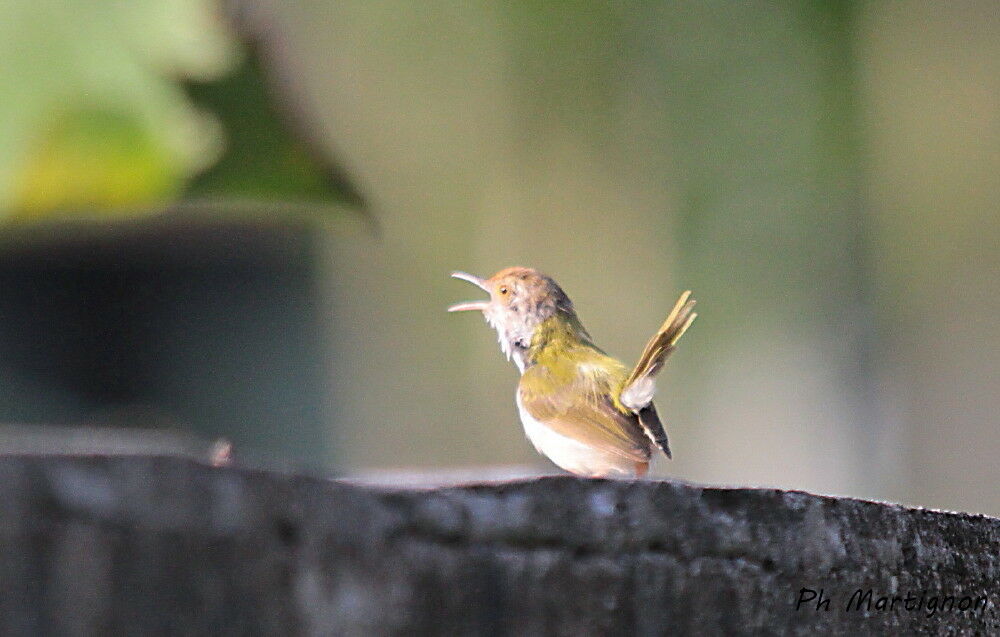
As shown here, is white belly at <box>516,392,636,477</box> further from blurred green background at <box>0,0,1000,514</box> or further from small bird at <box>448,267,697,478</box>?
blurred green background at <box>0,0,1000,514</box>

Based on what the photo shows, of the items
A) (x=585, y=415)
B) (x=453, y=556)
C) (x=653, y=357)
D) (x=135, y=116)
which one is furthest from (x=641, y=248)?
(x=453, y=556)

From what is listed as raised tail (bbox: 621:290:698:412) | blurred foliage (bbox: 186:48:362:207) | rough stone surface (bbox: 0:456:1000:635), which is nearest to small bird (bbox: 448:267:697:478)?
raised tail (bbox: 621:290:698:412)

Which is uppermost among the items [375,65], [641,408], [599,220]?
[375,65]

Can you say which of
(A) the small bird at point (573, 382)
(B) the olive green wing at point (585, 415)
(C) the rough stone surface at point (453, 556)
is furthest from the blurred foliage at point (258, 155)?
(B) the olive green wing at point (585, 415)

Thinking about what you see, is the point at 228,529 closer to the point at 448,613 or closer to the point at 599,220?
the point at 448,613

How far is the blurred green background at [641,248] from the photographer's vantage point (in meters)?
8.58

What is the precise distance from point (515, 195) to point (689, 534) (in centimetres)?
828

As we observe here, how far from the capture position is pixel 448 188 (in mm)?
9422

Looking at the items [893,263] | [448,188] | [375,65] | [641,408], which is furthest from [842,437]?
[641,408]

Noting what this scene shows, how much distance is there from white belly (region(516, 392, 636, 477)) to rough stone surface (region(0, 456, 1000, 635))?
6.12 ft

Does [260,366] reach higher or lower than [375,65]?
lower

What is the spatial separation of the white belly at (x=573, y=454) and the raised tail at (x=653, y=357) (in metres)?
0.17

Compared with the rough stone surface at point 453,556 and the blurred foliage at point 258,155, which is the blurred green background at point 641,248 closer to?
the blurred foliage at point 258,155

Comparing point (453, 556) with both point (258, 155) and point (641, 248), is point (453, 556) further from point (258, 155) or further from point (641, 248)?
point (641, 248)
